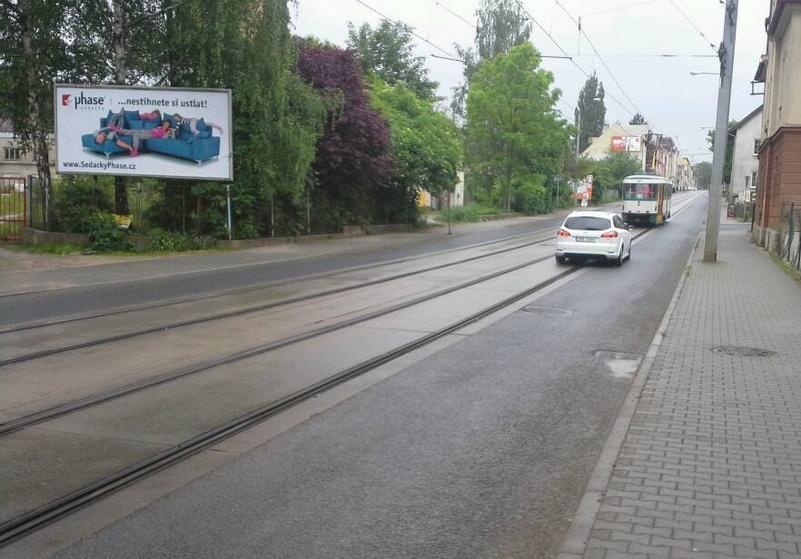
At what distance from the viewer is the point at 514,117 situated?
54531 millimetres

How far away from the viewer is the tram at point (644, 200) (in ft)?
143

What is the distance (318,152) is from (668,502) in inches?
1009

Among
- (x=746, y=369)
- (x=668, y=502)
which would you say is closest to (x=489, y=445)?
(x=668, y=502)

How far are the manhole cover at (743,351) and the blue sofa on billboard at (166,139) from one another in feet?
57.8

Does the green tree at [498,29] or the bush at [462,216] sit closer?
the bush at [462,216]

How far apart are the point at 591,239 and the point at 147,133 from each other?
1353 cm

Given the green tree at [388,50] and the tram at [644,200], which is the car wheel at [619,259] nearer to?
the tram at [644,200]

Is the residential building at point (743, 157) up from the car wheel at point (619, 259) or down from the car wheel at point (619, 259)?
up

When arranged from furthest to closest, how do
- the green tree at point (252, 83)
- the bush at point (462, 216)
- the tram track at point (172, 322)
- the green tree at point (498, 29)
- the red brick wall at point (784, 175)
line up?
the green tree at point (498, 29) < the bush at point (462, 216) < the red brick wall at point (784, 175) < the green tree at point (252, 83) < the tram track at point (172, 322)

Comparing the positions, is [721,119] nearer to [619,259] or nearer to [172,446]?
[619,259]

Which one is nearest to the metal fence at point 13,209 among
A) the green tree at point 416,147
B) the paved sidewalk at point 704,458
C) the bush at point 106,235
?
the bush at point 106,235

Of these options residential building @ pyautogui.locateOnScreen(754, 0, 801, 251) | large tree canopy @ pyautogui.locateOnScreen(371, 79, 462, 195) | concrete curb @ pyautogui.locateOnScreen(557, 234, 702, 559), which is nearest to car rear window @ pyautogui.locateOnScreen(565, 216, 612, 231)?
residential building @ pyautogui.locateOnScreen(754, 0, 801, 251)

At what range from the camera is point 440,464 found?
557 cm

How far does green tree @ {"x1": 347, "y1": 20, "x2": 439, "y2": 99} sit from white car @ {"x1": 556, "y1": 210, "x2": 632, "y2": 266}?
43432mm
